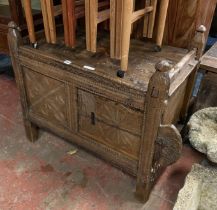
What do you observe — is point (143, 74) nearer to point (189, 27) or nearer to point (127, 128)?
point (127, 128)

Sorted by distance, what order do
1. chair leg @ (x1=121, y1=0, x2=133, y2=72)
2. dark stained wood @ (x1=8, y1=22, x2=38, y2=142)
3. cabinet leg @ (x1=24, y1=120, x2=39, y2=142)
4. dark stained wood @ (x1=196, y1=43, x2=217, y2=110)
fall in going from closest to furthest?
1. chair leg @ (x1=121, y1=0, x2=133, y2=72)
2. dark stained wood @ (x1=8, y1=22, x2=38, y2=142)
3. dark stained wood @ (x1=196, y1=43, x2=217, y2=110)
4. cabinet leg @ (x1=24, y1=120, x2=39, y2=142)

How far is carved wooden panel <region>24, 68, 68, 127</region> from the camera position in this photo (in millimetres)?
1356

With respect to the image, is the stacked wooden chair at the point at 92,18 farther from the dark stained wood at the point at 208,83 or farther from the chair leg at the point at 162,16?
the dark stained wood at the point at 208,83

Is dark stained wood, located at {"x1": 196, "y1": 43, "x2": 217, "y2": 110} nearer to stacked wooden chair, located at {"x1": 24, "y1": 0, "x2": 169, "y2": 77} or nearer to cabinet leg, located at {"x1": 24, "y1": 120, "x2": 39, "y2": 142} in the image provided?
stacked wooden chair, located at {"x1": 24, "y1": 0, "x2": 169, "y2": 77}

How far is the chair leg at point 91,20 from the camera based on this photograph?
1.16 metres

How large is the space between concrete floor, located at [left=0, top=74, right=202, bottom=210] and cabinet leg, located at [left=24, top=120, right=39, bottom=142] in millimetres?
40

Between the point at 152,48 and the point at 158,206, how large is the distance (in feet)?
2.88

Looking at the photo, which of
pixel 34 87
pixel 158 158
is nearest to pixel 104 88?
pixel 158 158

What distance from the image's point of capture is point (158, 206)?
136 cm

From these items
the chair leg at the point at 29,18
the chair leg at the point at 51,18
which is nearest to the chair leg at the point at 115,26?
the chair leg at the point at 51,18

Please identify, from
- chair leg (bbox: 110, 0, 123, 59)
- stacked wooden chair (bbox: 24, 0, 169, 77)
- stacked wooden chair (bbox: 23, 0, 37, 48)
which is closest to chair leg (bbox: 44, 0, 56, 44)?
stacked wooden chair (bbox: 24, 0, 169, 77)

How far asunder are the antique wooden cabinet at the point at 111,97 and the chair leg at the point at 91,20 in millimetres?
62

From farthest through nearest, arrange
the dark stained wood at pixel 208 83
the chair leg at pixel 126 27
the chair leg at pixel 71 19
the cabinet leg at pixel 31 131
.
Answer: the cabinet leg at pixel 31 131 < the dark stained wood at pixel 208 83 < the chair leg at pixel 71 19 < the chair leg at pixel 126 27

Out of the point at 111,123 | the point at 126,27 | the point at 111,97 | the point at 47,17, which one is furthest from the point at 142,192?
the point at 47,17
